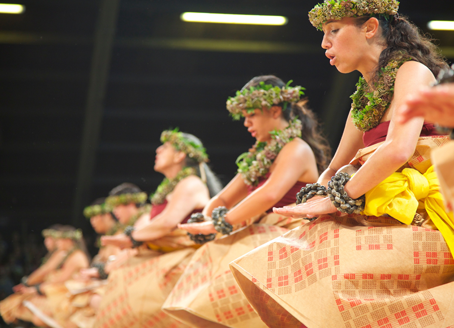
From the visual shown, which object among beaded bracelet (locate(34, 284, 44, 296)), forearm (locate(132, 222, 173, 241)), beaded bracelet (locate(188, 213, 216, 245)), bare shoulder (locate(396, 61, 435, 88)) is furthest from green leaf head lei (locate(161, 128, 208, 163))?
beaded bracelet (locate(34, 284, 44, 296))

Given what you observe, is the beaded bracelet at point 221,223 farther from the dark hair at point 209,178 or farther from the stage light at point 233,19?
the stage light at point 233,19

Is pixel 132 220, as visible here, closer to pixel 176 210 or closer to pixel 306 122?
pixel 176 210

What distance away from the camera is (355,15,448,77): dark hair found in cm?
164

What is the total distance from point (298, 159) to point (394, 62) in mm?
769

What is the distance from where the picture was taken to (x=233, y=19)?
3764mm

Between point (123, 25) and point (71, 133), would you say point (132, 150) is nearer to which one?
point (71, 133)

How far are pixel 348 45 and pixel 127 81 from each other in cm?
356

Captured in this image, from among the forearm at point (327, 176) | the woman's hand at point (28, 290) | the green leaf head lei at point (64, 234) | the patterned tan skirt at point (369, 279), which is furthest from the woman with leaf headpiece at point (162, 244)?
the green leaf head lei at point (64, 234)

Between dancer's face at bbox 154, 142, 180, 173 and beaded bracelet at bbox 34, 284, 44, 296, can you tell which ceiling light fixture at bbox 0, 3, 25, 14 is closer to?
dancer's face at bbox 154, 142, 180, 173

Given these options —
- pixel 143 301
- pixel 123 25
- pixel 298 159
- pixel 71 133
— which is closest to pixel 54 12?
pixel 123 25

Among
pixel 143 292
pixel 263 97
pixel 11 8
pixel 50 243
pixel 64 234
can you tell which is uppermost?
pixel 11 8

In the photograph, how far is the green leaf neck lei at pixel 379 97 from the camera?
1.61 metres

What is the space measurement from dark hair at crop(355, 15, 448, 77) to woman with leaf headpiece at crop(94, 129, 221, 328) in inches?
68.0

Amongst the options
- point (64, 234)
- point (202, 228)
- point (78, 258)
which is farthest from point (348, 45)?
point (64, 234)
